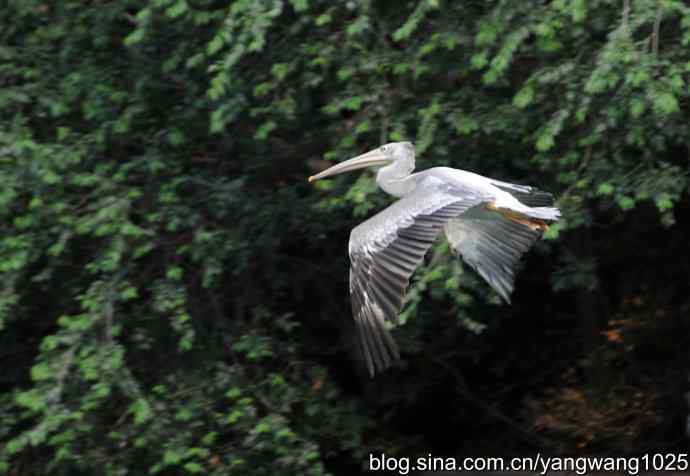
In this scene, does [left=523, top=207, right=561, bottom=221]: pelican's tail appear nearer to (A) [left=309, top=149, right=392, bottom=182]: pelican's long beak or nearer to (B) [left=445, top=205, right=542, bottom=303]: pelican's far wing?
(B) [left=445, top=205, right=542, bottom=303]: pelican's far wing

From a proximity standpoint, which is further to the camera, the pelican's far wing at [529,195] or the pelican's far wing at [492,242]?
the pelican's far wing at [492,242]

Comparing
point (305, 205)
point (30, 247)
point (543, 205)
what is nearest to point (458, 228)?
point (543, 205)

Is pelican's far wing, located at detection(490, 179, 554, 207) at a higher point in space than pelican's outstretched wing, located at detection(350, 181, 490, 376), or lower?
lower

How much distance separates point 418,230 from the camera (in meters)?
5.09

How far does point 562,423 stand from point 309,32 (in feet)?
9.88

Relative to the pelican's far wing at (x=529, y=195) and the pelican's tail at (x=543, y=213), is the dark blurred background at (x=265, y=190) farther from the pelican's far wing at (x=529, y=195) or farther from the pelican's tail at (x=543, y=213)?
the pelican's tail at (x=543, y=213)

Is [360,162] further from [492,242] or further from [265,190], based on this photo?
[265,190]

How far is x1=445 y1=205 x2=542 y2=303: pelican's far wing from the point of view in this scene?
5914 mm

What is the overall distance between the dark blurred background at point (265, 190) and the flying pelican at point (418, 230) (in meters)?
0.22

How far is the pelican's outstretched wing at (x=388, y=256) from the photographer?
4.91 metres

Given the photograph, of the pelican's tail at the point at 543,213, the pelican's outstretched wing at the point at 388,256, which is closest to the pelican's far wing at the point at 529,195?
the pelican's tail at the point at 543,213

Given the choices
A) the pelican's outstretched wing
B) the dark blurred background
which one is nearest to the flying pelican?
the pelican's outstretched wing

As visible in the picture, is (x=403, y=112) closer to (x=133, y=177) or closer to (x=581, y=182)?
(x=581, y=182)

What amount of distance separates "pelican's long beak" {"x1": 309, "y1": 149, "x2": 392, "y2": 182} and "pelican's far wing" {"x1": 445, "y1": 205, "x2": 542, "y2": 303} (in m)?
0.48
